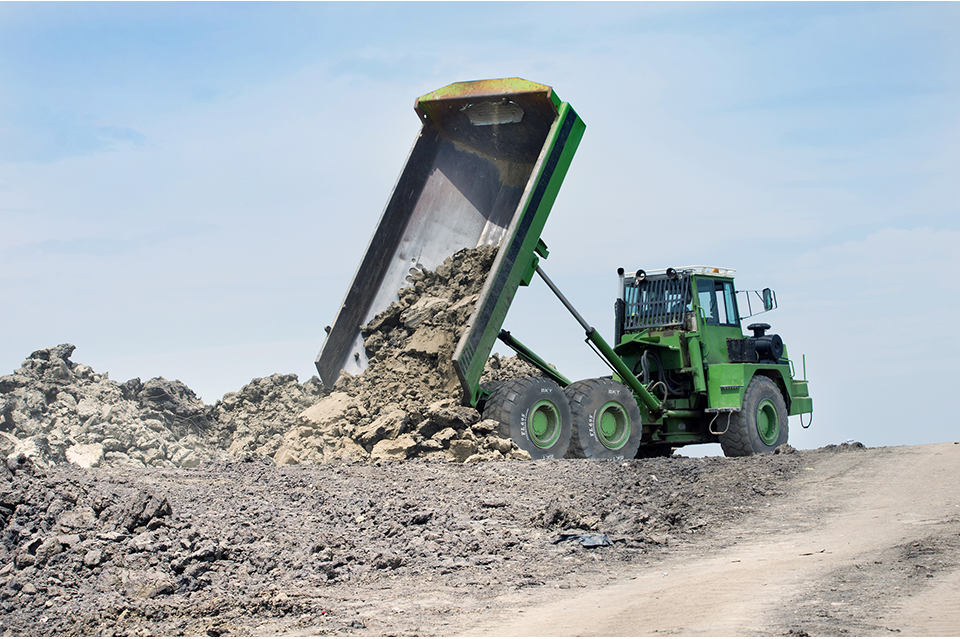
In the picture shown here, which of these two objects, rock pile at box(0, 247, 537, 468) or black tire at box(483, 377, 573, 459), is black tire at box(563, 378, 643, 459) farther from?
rock pile at box(0, 247, 537, 468)

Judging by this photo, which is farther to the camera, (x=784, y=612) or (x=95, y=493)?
(x=95, y=493)

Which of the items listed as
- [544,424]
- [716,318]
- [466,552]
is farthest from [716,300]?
[466,552]

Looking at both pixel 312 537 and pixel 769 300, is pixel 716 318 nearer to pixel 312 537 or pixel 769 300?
pixel 769 300

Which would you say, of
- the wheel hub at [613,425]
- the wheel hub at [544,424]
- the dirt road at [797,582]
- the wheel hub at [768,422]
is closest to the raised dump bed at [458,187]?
the wheel hub at [544,424]

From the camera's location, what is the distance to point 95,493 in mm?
6855

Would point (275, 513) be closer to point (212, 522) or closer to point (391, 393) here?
point (212, 522)

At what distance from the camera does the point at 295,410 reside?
1133cm

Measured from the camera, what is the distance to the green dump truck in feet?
31.8

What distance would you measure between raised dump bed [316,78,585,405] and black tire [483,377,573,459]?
1.13 metres

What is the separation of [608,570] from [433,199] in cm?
582

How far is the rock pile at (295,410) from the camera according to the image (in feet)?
30.7

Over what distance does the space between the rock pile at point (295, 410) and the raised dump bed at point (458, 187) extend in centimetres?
30

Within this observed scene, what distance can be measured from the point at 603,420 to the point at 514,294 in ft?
7.06

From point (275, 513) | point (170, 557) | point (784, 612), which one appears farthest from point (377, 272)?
point (784, 612)
